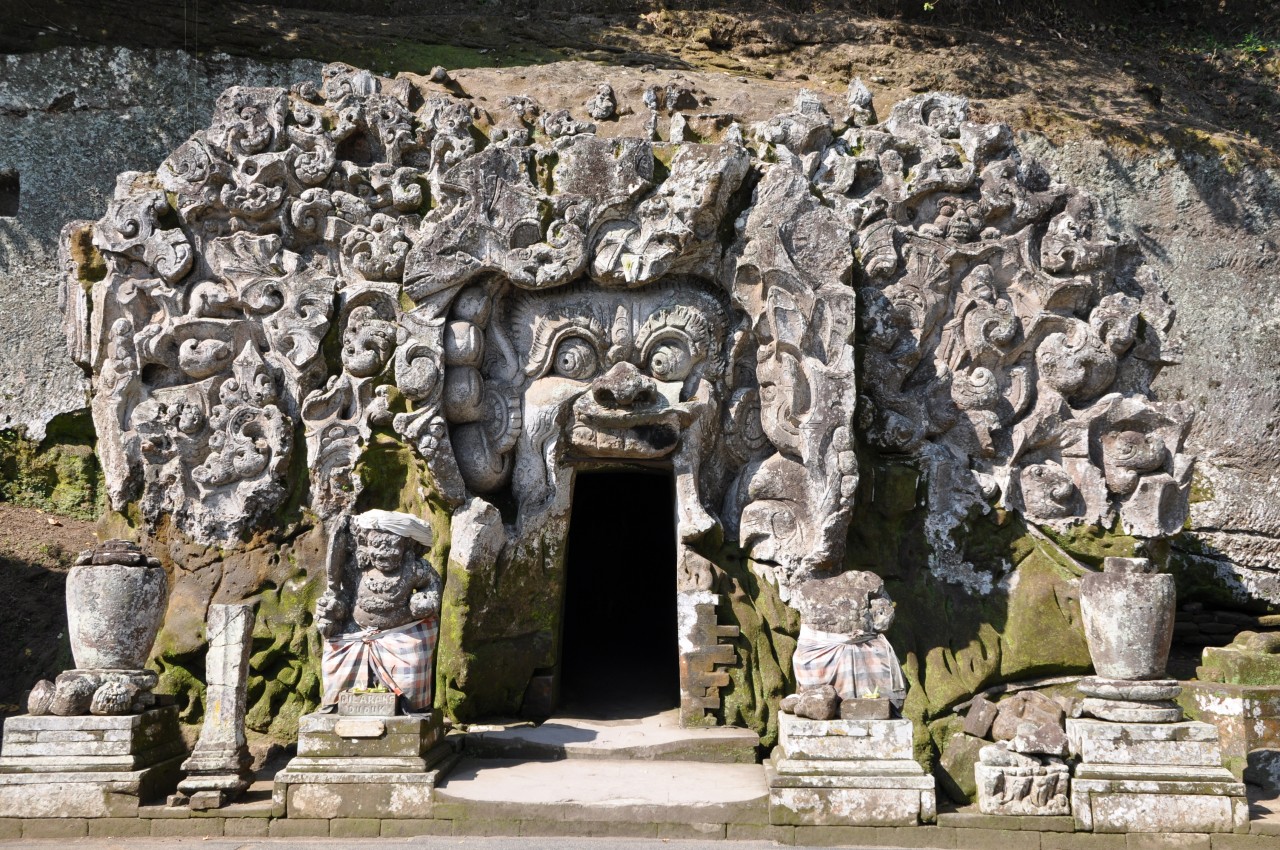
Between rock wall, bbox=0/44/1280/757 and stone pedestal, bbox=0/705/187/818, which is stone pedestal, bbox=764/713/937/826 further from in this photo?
stone pedestal, bbox=0/705/187/818

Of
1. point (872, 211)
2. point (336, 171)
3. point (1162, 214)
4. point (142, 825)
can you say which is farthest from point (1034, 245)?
point (142, 825)

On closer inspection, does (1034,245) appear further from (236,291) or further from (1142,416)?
(236,291)

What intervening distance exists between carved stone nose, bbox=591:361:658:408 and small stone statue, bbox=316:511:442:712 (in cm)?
209

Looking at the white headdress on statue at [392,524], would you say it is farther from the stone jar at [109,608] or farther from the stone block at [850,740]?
the stone block at [850,740]

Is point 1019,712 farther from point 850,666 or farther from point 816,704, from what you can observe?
point 816,704

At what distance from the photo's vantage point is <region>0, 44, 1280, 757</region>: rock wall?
888cm

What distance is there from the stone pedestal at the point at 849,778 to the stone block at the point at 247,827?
10.0 feet

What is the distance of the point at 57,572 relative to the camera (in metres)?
11.1

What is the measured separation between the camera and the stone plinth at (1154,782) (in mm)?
6727

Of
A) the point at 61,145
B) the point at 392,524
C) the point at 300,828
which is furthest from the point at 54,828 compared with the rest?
the point at 61,145

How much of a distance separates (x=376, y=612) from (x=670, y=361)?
319cm

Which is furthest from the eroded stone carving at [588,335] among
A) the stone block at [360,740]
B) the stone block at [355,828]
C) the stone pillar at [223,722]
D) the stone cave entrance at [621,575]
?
the stone cave entrance at [621,575]

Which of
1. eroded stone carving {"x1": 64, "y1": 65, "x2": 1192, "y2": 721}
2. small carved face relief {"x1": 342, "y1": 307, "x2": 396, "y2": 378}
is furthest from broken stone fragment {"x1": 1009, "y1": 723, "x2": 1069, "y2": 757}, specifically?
small carved face relief {"x1": 342, "y1": 307, "x2": 396, "y2": 378}

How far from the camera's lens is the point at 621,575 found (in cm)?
1320
